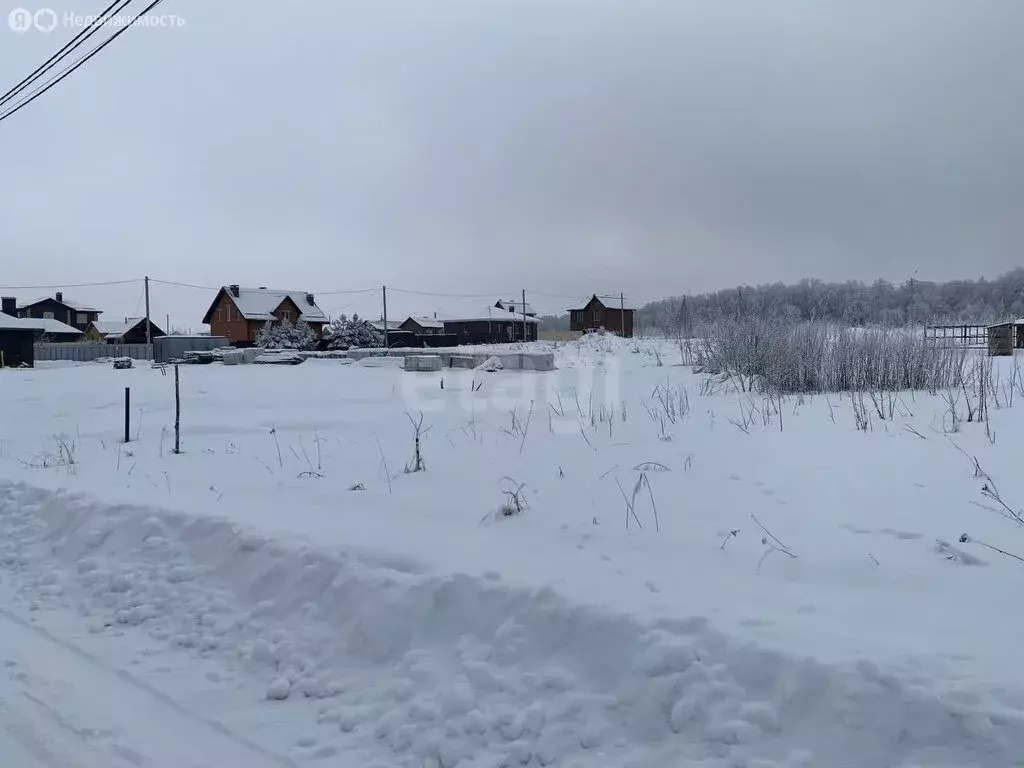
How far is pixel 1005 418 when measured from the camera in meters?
6.59

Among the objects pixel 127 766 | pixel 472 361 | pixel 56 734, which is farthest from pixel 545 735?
pixel 472 361

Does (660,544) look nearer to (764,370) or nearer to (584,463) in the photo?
(584,463)

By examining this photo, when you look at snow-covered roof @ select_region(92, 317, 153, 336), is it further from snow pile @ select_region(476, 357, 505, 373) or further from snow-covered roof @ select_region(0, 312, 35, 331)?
snow pile @ select_region(476, 357, 505, 373)

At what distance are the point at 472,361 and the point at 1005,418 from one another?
775 inches

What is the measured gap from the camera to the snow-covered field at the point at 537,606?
271 centimetres

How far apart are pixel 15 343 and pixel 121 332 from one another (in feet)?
156

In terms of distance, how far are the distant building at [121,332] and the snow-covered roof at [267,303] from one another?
23.2ft

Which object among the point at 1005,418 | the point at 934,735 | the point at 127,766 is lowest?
the point at 127,766

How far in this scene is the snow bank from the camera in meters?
2.52

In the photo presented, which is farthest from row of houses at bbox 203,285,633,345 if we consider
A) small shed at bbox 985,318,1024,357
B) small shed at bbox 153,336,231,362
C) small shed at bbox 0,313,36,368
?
small shed at bbox 985,318,1024,357

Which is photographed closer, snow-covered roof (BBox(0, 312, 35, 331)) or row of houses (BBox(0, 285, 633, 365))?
snow-covered roof (BBox(0, 312, 35, 331))

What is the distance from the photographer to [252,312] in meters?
54.9

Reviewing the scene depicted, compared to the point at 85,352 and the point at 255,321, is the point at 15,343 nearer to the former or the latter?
the point at 85,352

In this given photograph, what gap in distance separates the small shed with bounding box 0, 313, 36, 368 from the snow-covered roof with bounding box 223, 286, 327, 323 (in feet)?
65.4
